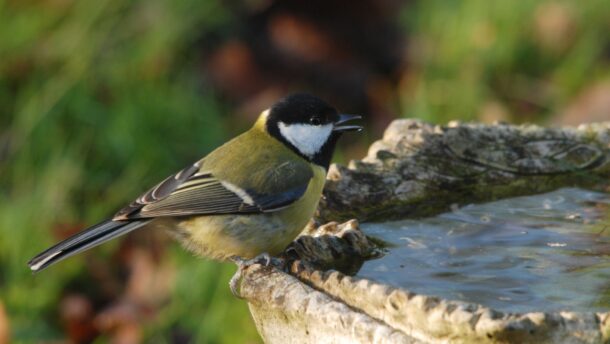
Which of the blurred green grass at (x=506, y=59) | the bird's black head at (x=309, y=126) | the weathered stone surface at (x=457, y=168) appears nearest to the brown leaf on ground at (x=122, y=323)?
the bird's black head at (x=309, y=126)

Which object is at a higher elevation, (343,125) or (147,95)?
(147,95)

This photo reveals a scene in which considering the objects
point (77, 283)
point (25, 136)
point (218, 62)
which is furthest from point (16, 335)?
point (218, 62)

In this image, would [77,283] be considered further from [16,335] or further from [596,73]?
[596,73]

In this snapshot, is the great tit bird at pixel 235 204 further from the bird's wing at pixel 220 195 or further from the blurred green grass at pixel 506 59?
the blurred green grass at pixel 506 59

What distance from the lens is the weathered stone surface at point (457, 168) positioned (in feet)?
8.29

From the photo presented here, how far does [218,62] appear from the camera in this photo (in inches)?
201

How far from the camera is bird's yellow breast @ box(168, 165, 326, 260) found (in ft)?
8.51

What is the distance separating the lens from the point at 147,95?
461 centimetres

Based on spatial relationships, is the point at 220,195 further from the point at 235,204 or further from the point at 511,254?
the point at 511,254

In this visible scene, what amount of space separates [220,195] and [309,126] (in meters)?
0.38

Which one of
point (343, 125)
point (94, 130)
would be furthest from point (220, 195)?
point (94, 130)

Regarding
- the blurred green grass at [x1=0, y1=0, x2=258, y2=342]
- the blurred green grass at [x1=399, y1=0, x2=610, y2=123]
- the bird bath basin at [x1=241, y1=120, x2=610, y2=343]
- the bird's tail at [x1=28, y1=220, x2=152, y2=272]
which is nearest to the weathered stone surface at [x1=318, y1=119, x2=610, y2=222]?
the bird bath basin at [x1=241, y1=120, x2=610, y2=343]

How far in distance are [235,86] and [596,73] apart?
1741 millimetres

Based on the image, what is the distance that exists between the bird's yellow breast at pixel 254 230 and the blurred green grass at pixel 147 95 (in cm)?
87
